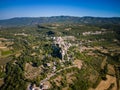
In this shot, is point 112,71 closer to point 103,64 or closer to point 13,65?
point 103,64

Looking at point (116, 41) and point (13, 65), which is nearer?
point (13, 65)

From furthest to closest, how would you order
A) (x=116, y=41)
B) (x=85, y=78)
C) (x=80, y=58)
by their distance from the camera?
1. (x=116, y=41)
2. (x=80, y=58)
3. (x=85, y=78)

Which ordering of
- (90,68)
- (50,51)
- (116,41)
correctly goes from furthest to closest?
1. (116,41)
2. (50,51)
3. (90,68)

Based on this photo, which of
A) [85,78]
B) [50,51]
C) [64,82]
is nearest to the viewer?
[64,82]

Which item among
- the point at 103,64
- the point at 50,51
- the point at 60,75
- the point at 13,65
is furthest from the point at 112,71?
the point at 13,65

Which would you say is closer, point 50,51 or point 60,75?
point 60,75

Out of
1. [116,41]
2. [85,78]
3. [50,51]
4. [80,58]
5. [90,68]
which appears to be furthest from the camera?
[116,41]

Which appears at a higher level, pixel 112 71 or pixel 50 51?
pixel 50 51

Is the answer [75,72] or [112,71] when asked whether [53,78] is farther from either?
[112,71]

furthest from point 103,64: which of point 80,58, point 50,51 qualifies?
point 50,51
